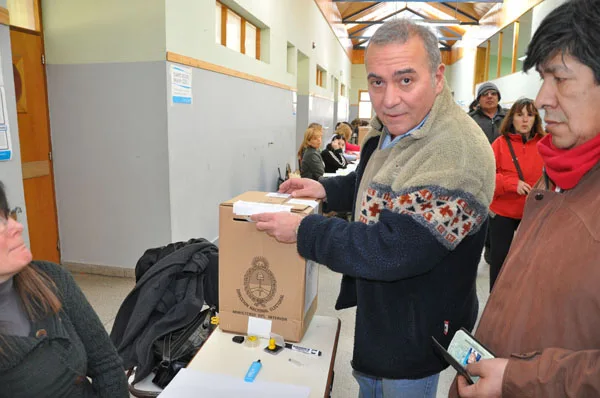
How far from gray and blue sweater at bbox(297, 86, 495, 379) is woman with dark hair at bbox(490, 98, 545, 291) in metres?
1.66

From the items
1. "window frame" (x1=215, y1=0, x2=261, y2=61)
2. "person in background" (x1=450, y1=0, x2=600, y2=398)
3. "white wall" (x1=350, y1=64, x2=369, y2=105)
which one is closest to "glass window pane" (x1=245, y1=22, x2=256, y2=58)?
"window frame" (x1=215, y1=0, x2=261, y2=61)

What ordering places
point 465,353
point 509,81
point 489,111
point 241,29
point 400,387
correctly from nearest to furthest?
point 465,353
point 400,387
point 489,111
point 241,29
point 509,81

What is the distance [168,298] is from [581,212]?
128cm

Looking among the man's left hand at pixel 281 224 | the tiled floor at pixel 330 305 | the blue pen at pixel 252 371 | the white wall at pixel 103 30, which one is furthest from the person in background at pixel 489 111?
the blue pen at pixel 252 371

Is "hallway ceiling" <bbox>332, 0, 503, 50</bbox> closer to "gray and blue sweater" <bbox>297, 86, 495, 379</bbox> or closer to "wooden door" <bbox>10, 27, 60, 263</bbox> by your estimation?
"wooden door" <bbox>10, 27, 60, 263</bbox>

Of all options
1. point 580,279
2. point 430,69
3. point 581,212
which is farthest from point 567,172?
point 430,69

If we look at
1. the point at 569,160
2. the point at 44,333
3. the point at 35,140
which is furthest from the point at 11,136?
the point at 569,160

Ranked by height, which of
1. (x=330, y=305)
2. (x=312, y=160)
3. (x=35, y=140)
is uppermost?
(x=35, y=140)

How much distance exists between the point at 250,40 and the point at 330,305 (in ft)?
11.5

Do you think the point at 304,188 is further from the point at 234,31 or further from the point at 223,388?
the point at 234,31

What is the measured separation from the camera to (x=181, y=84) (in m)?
3.19

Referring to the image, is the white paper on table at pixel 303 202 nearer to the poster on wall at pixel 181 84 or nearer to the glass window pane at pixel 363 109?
the poster on wall at pixel 181 84

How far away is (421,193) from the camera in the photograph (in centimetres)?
94

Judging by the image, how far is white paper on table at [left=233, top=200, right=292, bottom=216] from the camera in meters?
1.15
